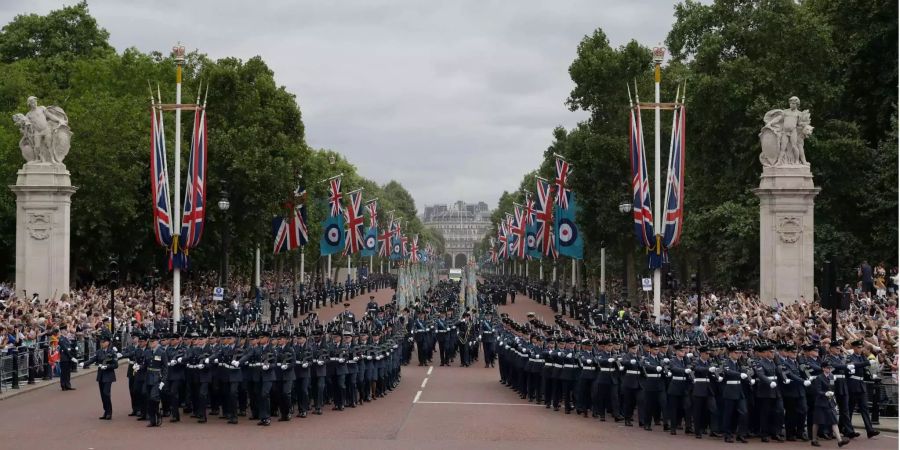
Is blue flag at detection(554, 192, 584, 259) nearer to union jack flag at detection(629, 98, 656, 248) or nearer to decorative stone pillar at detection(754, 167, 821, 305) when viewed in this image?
union jack flag at detection(629, 98, 656, 248)

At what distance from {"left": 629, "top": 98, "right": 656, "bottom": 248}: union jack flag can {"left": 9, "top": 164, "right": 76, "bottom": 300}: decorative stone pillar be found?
19.3 metres

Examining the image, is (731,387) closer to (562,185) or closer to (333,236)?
(562,185)

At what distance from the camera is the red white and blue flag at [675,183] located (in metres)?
31.6

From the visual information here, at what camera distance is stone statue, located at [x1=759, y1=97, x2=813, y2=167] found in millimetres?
34188

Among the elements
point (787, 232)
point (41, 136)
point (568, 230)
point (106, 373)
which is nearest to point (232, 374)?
point (106, 373)

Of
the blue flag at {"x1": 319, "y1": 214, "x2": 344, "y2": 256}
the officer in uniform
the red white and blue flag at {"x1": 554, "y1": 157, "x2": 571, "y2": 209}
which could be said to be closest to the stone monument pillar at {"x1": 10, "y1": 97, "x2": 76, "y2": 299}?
the officer in uniform

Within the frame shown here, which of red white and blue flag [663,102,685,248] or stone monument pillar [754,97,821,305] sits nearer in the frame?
red white and blue flag [663,102,685,248]

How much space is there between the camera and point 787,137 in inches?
1351

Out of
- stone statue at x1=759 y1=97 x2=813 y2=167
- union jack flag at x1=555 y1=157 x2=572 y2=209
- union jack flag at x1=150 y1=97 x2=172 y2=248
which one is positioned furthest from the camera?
union jack flag at x1=555 y1=157 x2=572 y2=209

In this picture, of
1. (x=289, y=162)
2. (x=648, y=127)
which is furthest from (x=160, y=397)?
(x=648, y=127)

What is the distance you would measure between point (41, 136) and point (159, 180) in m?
6.93

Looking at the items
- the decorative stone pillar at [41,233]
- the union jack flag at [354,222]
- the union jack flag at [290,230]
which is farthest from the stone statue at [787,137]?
the union jack flag at [354,222]

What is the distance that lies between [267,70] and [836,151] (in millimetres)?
27293

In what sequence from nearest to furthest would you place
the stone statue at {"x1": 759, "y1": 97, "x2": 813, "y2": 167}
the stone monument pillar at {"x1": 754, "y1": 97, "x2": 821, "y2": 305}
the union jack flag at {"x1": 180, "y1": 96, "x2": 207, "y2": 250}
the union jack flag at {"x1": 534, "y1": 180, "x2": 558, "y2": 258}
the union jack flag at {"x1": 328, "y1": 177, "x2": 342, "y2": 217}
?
1. the stone monument pillar at {"x1": 754, "y1": 97, "x2": 821, "y2": 305}
2. the union jack flag at {"x1": 180, "y1": 96, "x2": 207, "y2": 250}
3. the stone statue at {"x1": 759, "y1": 97, "x2": 813, "y2": 167}
4. the union jack flag at {"x1": 534, "y1": 180, "x2": 558, "y2": 258}
5. the union jack flag at {"x1": 328, "y1": 177, "x2": 342, "y2": 217}
